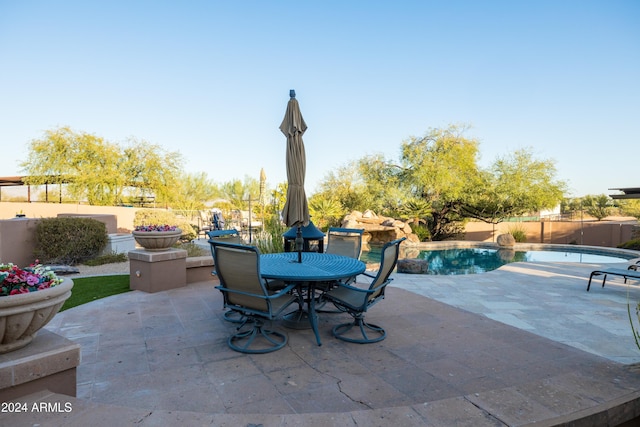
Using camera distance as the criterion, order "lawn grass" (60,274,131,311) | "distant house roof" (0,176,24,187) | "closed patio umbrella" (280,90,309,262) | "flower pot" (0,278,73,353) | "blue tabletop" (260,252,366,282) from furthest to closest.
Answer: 1. "distant house roof" (0,176,24,187)
2. "lawn grass" (60,274,131,311)
3. "closed patio umbrella" (280,90,309,262)
4. "blue tabletop" (260,252,366,282)
5. "flower pot" (0,278,73,353)

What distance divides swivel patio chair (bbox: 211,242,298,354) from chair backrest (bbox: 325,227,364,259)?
5.43 ft

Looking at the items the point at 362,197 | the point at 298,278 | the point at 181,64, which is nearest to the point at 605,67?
the point at 362,197

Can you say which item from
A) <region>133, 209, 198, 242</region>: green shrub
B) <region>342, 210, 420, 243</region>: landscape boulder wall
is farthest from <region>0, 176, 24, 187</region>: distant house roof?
<region>342, 210, 420, 243</region>: landscape boulder wall

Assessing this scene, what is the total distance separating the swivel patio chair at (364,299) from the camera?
3.04 m

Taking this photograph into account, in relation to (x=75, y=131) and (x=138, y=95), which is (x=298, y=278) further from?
(x=75, y=131)

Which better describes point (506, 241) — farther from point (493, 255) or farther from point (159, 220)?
point (159, 220)

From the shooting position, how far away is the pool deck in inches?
69.1

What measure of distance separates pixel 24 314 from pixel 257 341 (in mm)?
1807

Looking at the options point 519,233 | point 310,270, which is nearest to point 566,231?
point 519,233

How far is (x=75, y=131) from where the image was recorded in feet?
56.0

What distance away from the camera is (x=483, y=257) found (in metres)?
12.7

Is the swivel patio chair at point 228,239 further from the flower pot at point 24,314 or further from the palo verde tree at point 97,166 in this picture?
the palo verde tree at point 97,166

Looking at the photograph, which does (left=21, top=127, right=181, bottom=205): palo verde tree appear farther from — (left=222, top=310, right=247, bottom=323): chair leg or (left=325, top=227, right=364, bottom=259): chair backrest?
(left=222, top=310, right=247, bottom=323): chair leg

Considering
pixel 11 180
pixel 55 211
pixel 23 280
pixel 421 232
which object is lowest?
pixel 421 232
